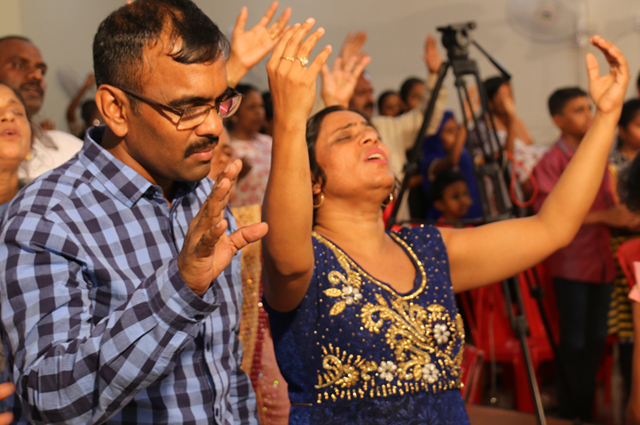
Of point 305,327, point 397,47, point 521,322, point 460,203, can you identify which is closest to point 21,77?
point 305,327

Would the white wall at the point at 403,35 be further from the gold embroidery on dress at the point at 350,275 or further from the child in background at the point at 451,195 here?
the gold embroidery on dress at the point at 350,275

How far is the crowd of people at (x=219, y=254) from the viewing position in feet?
2.33

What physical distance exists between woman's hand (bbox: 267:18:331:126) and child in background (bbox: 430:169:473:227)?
224 cm

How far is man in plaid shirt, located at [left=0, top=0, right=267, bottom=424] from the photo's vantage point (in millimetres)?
695

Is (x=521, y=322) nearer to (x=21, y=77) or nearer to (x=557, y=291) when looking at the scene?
(x=557, y=291)

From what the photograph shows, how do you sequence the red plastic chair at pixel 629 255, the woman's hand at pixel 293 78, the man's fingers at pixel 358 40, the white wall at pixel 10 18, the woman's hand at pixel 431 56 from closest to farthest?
the woman's hand at pixel 293 78
the red plastic chair at pixel 629 255
the man's fingers at pixel 358 40
the woman's hand at pixel 431 56
the white wall at pixel 10 18

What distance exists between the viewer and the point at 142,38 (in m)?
0.93

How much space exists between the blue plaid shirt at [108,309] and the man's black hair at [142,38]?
13 centimetres

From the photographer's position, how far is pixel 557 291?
251cm

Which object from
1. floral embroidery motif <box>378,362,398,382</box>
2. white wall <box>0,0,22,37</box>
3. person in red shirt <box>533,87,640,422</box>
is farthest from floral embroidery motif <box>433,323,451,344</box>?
white wall <box>0,0,22,37</box>

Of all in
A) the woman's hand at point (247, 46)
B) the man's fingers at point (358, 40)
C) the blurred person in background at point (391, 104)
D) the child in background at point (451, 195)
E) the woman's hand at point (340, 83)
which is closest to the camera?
the woman's hand at point (247, 46)


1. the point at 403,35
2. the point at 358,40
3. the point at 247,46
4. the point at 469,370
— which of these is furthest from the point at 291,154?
the point at 403,35

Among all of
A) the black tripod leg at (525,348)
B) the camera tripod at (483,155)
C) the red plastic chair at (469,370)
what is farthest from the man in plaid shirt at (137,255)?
the camera tripod at (483,155)

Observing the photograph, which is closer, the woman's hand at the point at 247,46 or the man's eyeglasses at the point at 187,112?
the man's eyeglasses at the point at 187,112
